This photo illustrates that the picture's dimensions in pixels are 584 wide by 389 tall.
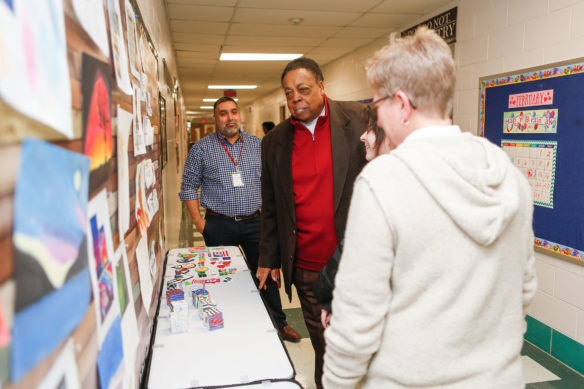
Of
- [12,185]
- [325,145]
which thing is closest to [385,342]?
[12,185]

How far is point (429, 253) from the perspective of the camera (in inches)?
31.5

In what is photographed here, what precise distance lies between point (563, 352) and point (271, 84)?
28.4 feet

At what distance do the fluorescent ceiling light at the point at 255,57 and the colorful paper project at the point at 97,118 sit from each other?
233 inches

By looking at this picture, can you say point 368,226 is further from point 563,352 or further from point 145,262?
point 563,352

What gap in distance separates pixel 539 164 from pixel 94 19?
2.92 m

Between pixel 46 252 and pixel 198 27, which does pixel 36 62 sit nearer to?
pixel 46 252

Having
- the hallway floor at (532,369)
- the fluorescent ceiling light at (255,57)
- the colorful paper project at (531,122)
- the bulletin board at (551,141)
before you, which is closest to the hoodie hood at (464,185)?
the hallway floor at (532,369)

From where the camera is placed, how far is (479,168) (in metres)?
0.84

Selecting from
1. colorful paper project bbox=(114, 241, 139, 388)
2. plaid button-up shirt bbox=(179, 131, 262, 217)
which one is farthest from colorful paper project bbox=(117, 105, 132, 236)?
plaid button-up shirt bbox=(179, 131, 262, 217)

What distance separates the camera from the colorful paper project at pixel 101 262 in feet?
2.35

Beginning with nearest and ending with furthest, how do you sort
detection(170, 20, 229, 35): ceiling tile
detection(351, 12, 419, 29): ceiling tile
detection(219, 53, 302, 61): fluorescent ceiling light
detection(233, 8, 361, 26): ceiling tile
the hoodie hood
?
the hoodie hood, detection(233, 8, 361, 26): ceiling tile, detection(351, 12, 419, 29): ceiling tile, detection(170, 20, 229, 35): ceiling tile, detection(219, 53, 302, 61): fluorescent ceiling light

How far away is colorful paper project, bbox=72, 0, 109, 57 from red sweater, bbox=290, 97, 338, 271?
1.16 meters

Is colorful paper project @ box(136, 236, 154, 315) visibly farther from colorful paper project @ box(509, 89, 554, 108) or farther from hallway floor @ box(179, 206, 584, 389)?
colorful paper project @ box(509, 89, 554, 108)

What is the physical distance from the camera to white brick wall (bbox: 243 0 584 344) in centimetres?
263
